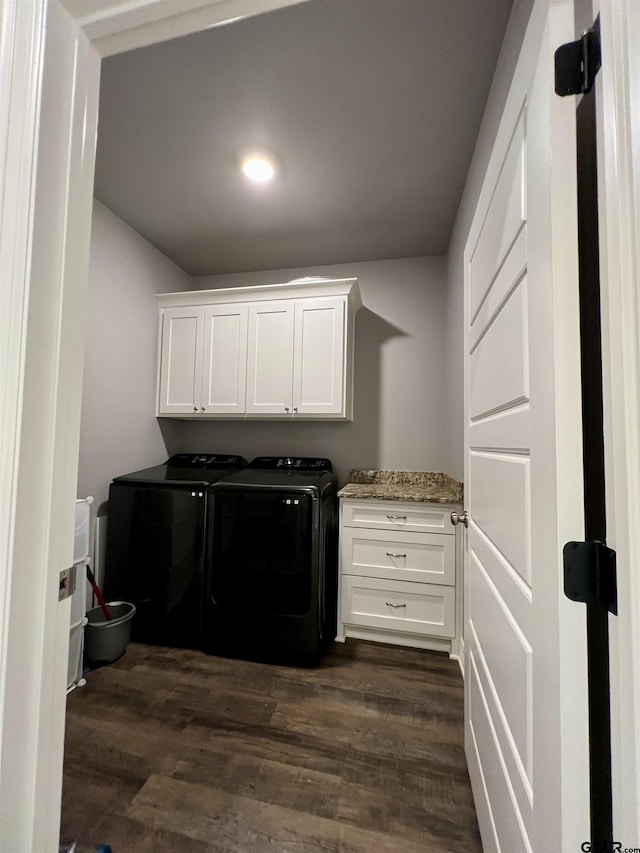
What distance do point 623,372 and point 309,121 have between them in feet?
5.85

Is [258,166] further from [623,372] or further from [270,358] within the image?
[623,372]

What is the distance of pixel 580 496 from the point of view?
53 cm

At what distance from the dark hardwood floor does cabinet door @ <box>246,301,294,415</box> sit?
1.64 meters

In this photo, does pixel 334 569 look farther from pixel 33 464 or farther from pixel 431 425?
pixel 33 464

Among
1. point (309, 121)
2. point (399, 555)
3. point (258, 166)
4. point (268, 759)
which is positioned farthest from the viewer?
point (399, 555)

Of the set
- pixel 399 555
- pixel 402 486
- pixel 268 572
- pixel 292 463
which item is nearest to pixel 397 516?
pixel 399 555

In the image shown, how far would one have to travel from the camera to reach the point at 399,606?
2.09m

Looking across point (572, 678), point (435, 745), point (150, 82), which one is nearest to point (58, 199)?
point (572, 678)

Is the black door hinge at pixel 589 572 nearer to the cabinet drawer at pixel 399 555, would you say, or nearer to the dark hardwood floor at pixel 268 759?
the dark hardwood floor at pixel 268 759

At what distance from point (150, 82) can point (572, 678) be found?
2.24 meters

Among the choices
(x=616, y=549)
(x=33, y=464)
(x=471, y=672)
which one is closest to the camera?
(x=616, y=549)

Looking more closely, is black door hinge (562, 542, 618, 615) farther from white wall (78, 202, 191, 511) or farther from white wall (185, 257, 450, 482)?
white wall (78, 202, 191, 511)

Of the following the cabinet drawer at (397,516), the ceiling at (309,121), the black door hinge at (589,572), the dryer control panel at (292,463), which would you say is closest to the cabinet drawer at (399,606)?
the cabinet drawer at (397,516)

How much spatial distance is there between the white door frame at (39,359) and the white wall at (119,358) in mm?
1712
